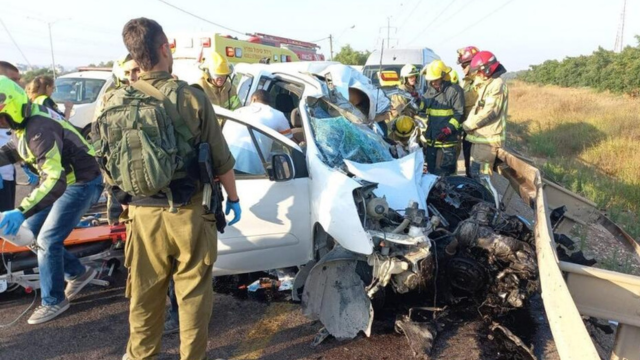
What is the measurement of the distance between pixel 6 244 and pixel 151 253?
6.47 ft

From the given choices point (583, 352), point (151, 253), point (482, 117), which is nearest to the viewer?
point (583, 352)

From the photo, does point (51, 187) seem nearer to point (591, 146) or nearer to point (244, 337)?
point (244, 337)

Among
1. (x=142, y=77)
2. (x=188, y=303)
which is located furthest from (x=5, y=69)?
(x=188, y=303)

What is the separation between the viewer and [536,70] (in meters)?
48.0

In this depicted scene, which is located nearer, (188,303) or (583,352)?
(583,352)

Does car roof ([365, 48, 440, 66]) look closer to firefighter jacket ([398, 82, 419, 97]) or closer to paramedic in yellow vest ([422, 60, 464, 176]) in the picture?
firefighter jacket ([398, 82, 419, 97])

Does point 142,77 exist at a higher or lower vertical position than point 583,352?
higher

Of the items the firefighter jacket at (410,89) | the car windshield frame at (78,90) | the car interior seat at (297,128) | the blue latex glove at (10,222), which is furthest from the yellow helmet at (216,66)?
the car windshield frame at (78,90)

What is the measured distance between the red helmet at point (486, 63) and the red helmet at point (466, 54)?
137 cm

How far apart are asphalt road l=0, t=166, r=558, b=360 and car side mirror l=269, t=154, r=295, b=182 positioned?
121 cm

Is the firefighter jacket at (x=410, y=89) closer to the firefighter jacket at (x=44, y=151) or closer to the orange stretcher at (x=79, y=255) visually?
the orange stretcher at (x=79, y=255)

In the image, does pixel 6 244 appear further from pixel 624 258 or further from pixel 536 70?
pixel 536 70

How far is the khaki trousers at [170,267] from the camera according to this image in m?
2.47

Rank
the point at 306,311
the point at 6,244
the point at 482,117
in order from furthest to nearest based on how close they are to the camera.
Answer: the point at 482,117 → the point at 6,244 → the point at 306,311
